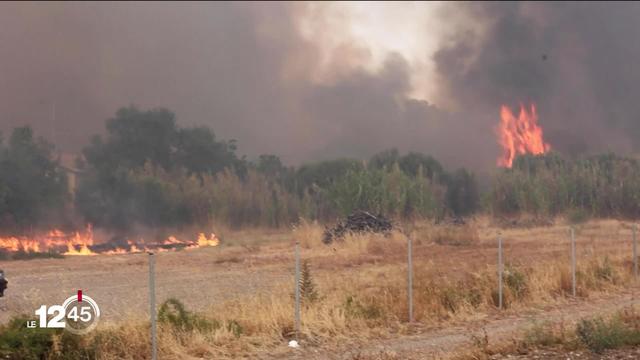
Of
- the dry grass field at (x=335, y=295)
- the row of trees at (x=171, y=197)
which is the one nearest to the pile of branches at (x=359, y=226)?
the dry grass field at (x=335, y=295)

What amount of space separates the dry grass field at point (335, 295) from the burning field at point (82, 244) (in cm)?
419

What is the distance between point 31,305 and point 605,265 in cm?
1532

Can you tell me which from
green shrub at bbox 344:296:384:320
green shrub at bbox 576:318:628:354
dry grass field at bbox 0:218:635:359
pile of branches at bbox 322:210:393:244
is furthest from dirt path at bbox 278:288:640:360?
pile of branches at bbox 322:210:393:244

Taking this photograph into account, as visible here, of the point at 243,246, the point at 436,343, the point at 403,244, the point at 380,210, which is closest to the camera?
the point at 436,343

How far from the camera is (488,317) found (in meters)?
15.4

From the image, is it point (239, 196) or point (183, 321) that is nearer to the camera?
point (183, 321)

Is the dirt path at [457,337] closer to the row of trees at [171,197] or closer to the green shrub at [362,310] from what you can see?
the green shrub at [362,310]

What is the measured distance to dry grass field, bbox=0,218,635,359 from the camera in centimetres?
1213

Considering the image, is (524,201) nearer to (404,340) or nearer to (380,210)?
(380,210)

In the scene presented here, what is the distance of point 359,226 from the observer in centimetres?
3603

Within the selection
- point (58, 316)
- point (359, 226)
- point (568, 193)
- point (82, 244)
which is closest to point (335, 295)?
point (58, 316)

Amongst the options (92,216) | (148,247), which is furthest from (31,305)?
(92,216)

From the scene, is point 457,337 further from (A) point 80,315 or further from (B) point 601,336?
(A) point 80,315

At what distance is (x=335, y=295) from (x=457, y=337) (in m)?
3.52
